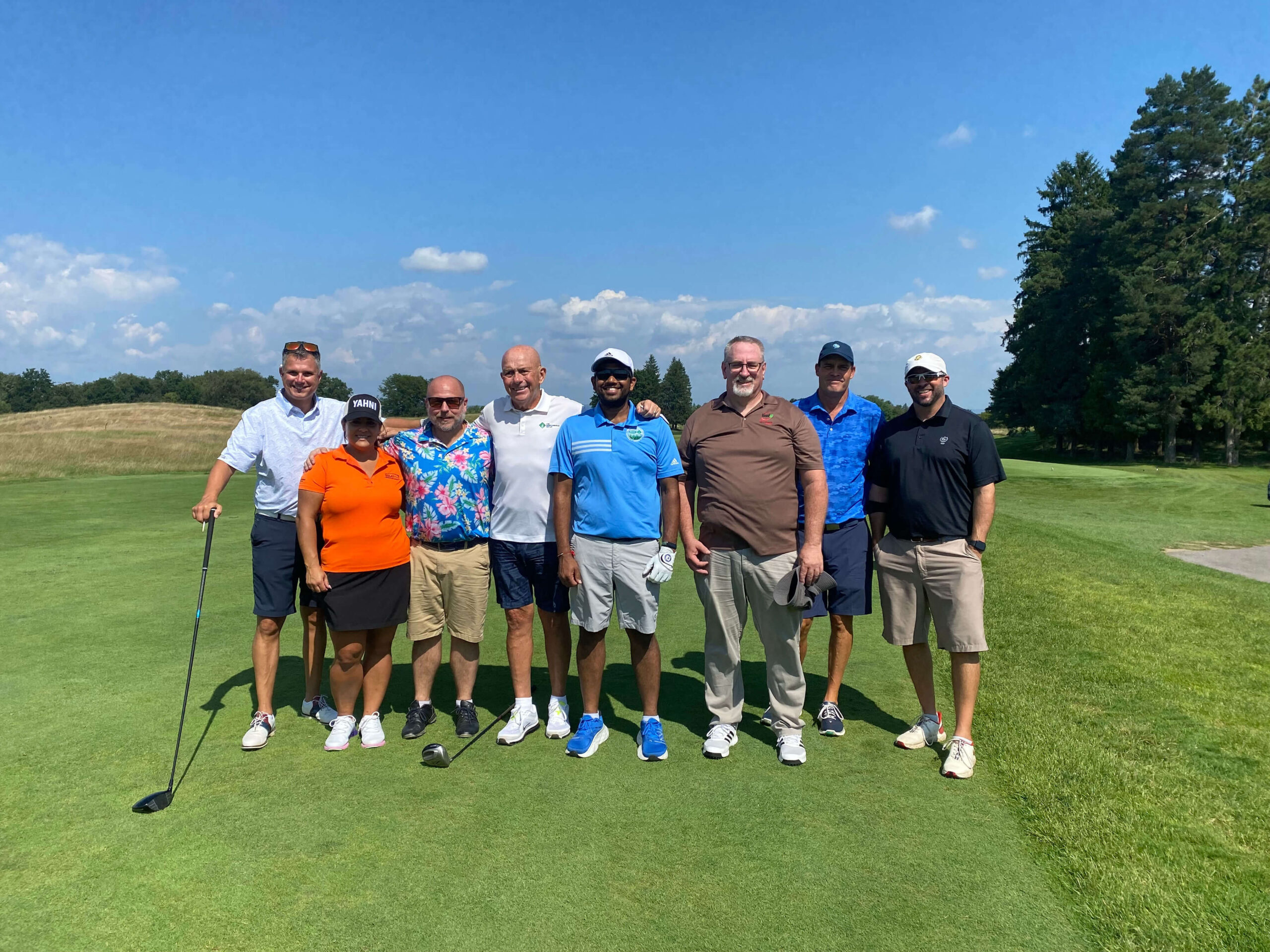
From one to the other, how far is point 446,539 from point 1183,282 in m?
41.8

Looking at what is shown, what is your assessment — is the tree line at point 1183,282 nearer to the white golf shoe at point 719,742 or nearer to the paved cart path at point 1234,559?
the paved cart path at point 1234,559

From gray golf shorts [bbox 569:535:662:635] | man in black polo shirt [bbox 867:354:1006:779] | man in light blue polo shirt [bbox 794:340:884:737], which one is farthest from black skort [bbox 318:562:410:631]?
man in black polo shirt [bbox 867:354:1006:779]

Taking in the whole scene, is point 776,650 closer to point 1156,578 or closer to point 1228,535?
point 1156,578

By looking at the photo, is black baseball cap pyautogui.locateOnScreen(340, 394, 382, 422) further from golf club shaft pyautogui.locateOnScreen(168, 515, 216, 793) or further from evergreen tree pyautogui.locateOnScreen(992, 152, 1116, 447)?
evergreen tree pyautogui.locateOnScreen(992, 152, 1116, 447)

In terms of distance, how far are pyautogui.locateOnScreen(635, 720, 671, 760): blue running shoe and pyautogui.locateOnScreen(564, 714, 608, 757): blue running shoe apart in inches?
7.8

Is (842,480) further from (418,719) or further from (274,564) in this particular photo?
(274,564)

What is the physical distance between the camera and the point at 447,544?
4.48 meters

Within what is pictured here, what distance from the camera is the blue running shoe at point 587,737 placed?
412 cm

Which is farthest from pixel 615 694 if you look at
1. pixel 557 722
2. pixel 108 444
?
pixel 108 444

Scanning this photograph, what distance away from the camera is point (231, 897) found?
9.19 feet

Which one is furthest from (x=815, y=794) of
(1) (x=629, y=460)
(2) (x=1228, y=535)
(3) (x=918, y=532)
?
(2) (x=1228, y=535)

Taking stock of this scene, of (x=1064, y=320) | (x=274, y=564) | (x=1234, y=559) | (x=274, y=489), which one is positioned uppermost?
(x=1064, y=320)

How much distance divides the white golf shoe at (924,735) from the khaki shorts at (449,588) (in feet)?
7.90

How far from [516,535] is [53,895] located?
95.9 inches
